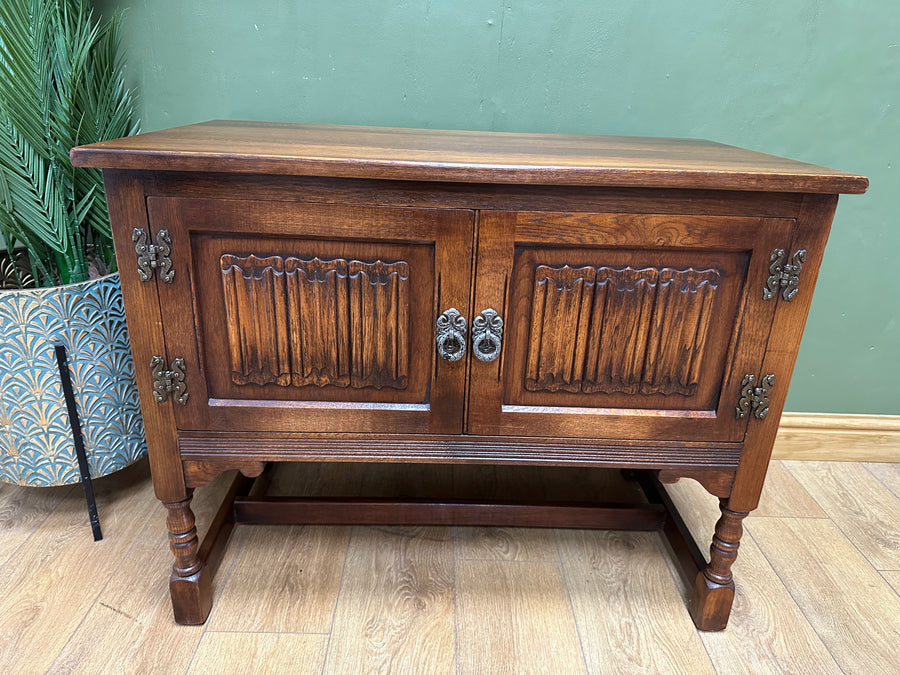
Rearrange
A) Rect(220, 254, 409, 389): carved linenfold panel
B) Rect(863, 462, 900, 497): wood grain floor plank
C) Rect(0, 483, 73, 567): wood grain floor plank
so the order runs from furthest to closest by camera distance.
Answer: Rect(863, 462, 900, 497): wood grain floor plank → Rect(0, 483, 73, 567): wood grain floor plank → Rect(220, 254, 409, 389): carved linenfold panel

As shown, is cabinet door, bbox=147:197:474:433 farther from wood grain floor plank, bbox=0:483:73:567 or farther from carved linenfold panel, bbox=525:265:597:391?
wood grain floor plank, bbox=0:483:73:567

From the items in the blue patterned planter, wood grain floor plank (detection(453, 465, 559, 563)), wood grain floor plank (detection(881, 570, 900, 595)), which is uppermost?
the blue patterned planter

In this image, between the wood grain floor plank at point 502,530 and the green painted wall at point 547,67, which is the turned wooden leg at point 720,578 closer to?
the wood grain floor plank at point 502,530

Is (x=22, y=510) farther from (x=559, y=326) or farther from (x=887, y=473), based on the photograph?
(x=887, y=473)

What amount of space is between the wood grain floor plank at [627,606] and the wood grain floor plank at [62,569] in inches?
41.2

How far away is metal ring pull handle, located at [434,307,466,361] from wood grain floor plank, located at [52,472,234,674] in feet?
2.55

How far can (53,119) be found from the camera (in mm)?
1299

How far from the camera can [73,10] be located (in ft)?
4.34

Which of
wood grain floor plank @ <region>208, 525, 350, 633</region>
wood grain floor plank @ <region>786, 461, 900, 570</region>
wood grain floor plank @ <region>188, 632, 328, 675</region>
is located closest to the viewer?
wood grain floor plank @ <region>188, 632, 328, 675</region>

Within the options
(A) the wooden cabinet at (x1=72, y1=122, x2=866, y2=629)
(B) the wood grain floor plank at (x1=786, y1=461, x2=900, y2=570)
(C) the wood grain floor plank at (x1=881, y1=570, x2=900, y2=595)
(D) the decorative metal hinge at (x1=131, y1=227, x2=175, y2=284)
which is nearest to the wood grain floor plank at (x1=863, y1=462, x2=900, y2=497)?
(B) the wood grain floor plank at (x1=786, y1=461, x2=900, y2=570)

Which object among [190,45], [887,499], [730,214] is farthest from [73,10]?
[887,499]

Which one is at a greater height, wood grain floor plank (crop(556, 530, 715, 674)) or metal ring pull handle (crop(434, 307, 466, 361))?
metal ring pull handle (crop(434, 307, 466, 361))

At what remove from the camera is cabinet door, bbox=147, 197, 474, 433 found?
3.27 ft

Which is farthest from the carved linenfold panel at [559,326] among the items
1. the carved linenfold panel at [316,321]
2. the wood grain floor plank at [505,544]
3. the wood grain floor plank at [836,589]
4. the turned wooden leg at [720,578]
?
the wood grain floor plank at [836,589]
